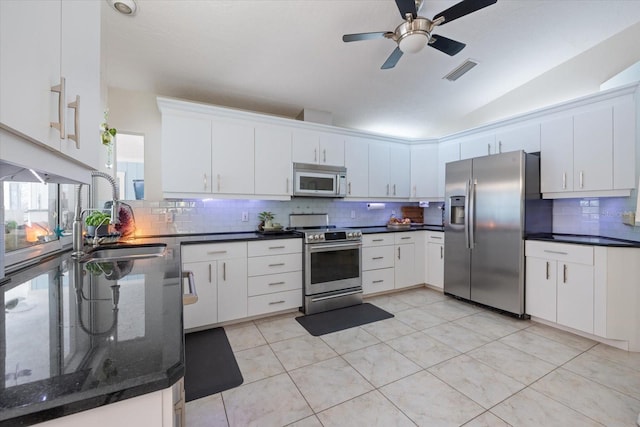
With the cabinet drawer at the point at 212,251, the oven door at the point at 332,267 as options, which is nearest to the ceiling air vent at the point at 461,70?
the oven door at the point at 332,267

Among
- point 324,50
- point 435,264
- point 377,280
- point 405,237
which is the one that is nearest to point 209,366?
point 377,280

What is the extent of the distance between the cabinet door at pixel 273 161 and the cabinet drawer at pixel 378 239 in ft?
3.93

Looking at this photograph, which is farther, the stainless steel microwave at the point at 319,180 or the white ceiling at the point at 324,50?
the stainless steel microwave at the point at 319,180

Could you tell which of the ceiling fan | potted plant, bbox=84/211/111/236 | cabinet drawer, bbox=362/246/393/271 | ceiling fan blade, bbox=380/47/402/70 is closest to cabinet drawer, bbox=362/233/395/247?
cabinet drawer, bbox=362/246/393/271

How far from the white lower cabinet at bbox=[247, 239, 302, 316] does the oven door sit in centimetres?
13

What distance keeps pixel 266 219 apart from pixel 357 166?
1510 millimetres

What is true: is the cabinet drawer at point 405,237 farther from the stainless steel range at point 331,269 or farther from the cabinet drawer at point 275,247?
the cabinet drawer at point 275,247

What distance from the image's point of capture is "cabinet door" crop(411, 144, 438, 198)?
4.27m

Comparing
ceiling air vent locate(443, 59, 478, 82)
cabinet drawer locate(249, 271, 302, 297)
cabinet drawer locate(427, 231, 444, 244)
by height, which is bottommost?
cabinet drawer locate(249, 271, 302, 297)

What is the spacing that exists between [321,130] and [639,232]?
3454 millimetres

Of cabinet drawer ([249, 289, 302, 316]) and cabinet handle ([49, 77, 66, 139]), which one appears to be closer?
cabinet handle ([49, 77, 66, 139])

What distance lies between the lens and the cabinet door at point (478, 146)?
3.59 meters

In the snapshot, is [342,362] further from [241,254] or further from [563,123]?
[563,123]

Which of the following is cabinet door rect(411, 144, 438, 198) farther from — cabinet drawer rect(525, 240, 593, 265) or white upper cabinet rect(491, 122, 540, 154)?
cabinet drawer rect(525, 240, 593, 265)
